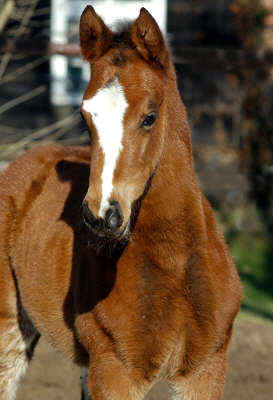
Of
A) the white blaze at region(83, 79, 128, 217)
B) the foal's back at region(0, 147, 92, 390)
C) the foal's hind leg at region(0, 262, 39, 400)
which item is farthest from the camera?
the foal's hind leg at region(0, 262, 39, 400)

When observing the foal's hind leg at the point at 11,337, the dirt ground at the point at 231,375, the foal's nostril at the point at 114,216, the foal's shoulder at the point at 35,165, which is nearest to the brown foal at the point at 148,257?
the foal's nostril at the point at 114,216

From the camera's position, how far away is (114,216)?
2.46 meters

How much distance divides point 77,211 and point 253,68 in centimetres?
602

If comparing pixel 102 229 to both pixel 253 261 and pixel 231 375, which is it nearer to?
pixel 231 375

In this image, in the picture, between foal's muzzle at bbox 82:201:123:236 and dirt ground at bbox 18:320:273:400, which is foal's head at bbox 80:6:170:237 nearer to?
foal's muzzle at bbox 82:201:123:236

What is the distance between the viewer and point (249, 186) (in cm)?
897

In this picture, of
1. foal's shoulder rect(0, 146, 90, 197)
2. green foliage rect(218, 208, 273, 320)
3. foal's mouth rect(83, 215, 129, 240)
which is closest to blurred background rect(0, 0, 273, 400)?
green foliage rect(218, 208, 273, 320)

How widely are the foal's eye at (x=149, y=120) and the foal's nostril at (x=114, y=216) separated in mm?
Answer: 375

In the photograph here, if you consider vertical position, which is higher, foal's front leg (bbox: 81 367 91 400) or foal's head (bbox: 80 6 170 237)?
foal's head (bbox: 80 6 170 237)

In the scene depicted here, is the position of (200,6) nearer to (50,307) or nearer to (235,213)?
(235,213)

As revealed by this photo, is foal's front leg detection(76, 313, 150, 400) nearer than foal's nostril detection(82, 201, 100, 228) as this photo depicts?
No

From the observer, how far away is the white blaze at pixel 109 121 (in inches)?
100

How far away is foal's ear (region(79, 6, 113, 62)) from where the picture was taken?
291cm

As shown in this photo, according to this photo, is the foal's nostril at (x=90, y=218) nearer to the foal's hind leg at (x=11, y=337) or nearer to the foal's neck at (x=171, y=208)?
the foal's neck at (x=171, y=208)
